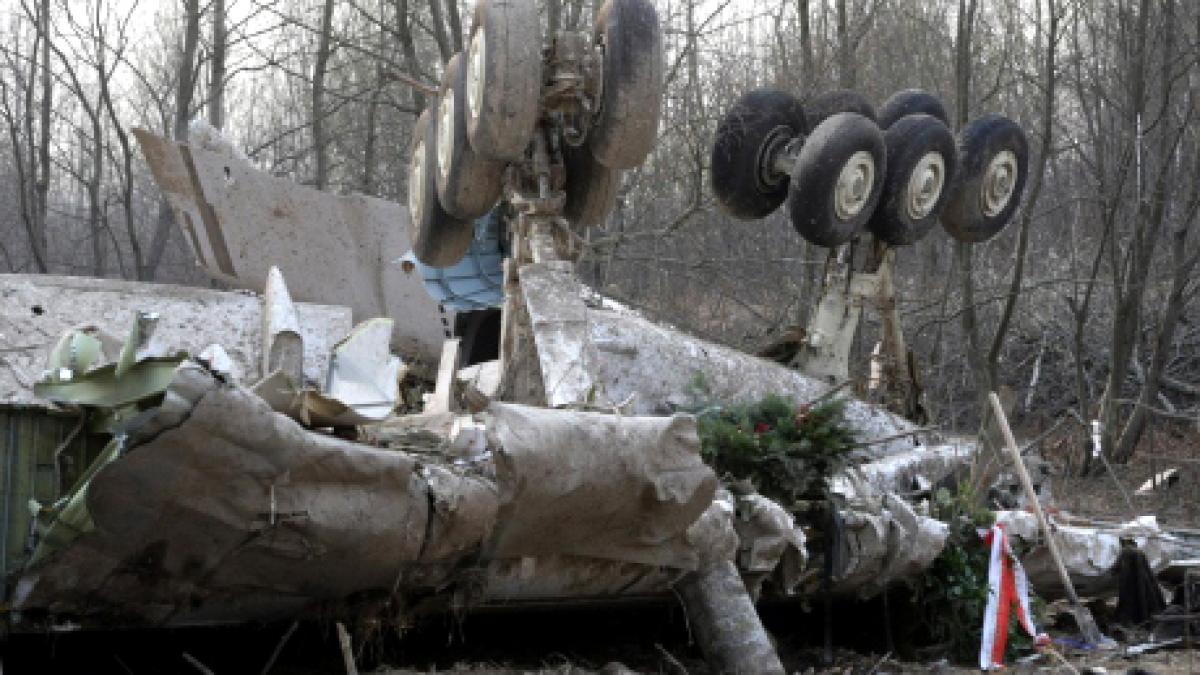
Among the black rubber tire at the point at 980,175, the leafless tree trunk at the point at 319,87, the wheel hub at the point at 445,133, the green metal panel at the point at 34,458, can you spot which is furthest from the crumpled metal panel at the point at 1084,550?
the leafless tree trunk at the point at 319,87

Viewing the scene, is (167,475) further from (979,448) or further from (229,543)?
(979,448)

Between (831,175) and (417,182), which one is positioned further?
(831,175)

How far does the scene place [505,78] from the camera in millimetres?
7422

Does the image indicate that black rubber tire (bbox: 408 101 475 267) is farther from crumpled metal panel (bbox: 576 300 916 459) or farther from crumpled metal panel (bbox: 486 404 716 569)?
crumpled metal panel (bbox: 486 404 716 569)

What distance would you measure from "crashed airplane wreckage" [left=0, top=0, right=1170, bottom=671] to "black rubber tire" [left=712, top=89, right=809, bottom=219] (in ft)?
0.22

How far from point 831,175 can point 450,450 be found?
4439 mm

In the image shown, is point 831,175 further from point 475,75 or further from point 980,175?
point 475,75

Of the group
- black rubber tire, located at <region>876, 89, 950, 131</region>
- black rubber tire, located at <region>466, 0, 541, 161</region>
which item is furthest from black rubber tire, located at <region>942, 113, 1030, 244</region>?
black rubber tire, located at <region>466, 0, 541, 161</region>

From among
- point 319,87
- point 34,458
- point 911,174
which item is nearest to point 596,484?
point 34,458

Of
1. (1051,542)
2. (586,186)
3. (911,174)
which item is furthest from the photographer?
(911,174)

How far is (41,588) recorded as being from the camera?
482cm

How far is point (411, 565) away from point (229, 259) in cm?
604

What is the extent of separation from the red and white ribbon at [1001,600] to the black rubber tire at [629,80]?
9.89ft

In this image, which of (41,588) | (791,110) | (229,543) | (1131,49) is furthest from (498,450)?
(1131,49)
